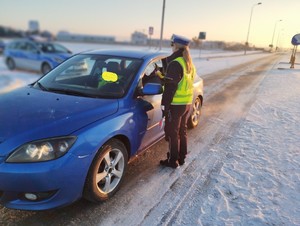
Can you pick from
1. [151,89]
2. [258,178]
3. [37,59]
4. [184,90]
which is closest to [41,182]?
[151,89]

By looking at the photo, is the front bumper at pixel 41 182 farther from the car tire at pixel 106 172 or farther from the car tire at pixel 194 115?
the car tire at pixel 194 115

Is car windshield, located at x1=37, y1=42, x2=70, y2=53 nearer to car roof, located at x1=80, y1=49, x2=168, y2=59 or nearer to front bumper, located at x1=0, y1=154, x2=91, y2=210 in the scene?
car roof, located at x1=80, y1=49, x2=168, y2=59

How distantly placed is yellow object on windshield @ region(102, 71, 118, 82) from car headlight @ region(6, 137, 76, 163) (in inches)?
51.5

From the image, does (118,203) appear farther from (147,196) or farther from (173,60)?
(173,60)

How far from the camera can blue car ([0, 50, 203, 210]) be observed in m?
2.46

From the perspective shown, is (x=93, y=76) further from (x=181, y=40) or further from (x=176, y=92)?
(x=181, y=40)

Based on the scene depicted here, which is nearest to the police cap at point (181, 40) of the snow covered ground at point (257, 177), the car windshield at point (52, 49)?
the snow covered ground at point (257, 177)

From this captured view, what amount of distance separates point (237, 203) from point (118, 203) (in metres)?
1.32

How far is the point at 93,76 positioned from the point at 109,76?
0.35 meters

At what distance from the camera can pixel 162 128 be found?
4.31 metres

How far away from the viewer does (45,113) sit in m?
2.88

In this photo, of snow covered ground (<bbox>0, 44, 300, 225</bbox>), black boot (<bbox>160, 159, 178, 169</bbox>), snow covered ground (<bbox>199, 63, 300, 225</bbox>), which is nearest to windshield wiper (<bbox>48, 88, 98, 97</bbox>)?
black boot (<bbox>160, 159, 178, 169</bbox>)

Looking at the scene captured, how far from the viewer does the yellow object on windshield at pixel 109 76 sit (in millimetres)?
3679

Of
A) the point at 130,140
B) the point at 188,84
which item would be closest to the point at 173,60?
the point at 188,84
